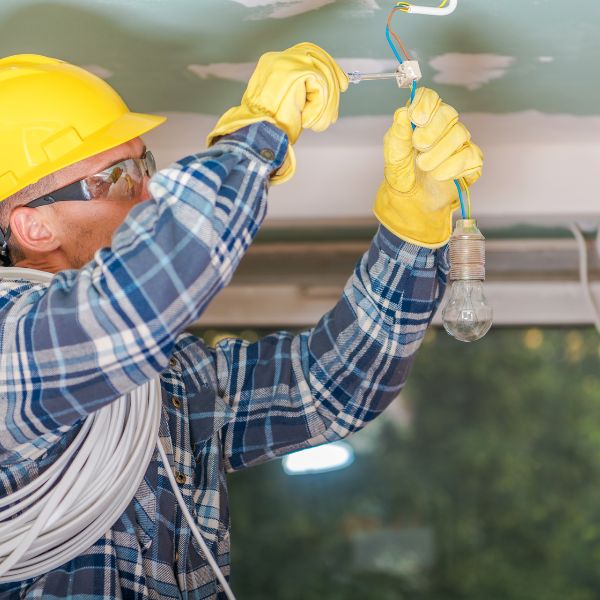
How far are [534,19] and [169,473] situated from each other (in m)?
1.13

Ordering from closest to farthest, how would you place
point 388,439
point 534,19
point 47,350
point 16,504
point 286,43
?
point 47,350
point 16,504
point 534,19
point 286,43
point 388,439

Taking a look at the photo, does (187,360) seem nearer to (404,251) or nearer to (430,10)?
(404,251)

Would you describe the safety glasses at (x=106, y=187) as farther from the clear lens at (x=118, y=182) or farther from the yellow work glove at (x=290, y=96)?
the yellow work glove at (x=290, y=96)

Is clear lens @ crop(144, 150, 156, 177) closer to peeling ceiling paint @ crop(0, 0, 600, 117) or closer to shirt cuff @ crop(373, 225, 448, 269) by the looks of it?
peeling ceiling paint @ crop(0, 0, 600, 117)

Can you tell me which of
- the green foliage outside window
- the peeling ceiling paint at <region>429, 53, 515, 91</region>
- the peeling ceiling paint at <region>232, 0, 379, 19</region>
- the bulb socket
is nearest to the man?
the bulb socket

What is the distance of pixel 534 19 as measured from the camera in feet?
5.74

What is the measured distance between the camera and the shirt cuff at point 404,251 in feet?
5.82

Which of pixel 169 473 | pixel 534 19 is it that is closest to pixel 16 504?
pixel 169 473

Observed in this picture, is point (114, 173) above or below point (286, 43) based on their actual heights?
below

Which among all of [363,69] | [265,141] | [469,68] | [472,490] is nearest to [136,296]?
[265,141]

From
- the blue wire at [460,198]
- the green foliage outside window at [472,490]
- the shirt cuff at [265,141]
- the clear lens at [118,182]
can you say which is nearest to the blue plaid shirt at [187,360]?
the shirt cuff at [265,141]

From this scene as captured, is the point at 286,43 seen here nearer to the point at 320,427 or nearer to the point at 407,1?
the point at 407,1

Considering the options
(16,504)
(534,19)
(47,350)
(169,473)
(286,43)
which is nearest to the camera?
(47,350)

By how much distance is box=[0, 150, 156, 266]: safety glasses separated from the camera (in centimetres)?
166
